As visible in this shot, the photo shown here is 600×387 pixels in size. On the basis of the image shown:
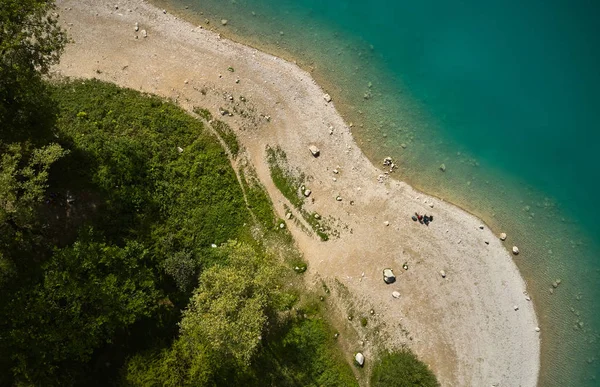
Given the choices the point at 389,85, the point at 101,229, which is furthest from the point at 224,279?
the point at 389,85

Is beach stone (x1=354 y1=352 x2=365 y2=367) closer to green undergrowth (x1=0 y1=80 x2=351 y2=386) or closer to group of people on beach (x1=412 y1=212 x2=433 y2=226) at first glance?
green undergrowth (x1=0 y1=80 x2=351 y2=386)

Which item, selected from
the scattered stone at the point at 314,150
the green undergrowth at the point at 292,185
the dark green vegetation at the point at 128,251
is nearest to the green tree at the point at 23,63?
the dark green vegetation at the point at 128,251

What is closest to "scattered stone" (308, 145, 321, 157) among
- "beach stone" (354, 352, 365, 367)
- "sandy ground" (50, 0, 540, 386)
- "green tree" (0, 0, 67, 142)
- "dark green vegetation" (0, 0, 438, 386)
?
"sandy ground" (50, 0, 540, 386)

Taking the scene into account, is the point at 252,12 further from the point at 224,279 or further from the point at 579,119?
the point at 579,119

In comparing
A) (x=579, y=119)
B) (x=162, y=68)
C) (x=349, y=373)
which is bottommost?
(x=349, y=373)

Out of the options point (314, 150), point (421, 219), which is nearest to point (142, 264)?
point (314, 150)
